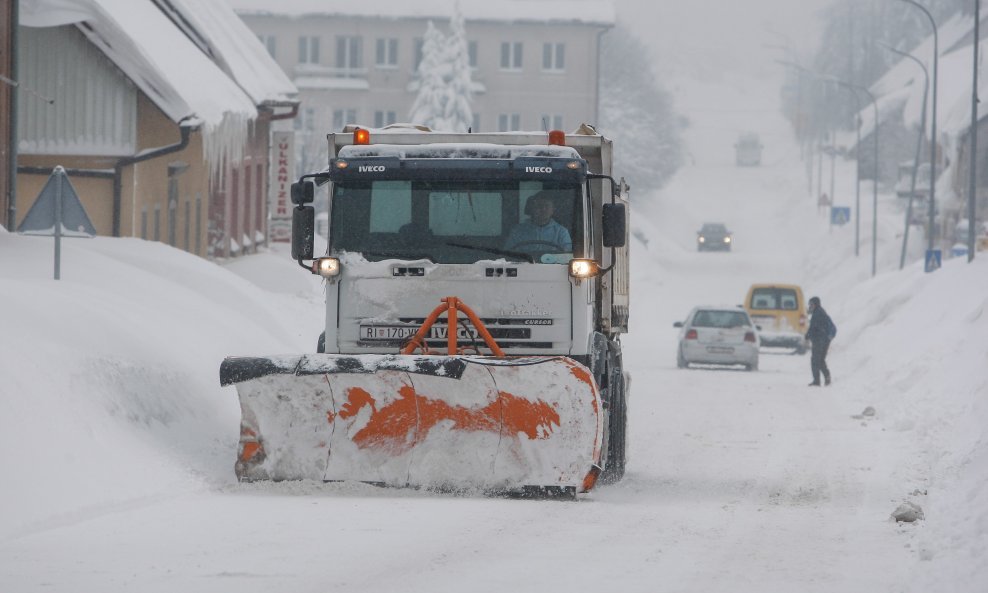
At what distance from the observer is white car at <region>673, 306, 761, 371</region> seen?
34.5 m

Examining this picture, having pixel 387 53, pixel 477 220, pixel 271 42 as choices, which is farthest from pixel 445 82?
pixel 477 220

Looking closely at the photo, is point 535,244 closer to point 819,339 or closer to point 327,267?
point 327,267

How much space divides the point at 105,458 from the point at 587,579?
4713mm

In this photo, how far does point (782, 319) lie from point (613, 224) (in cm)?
2945

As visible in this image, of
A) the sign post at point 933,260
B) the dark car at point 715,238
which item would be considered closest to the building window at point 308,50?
the dark car at point 715,238

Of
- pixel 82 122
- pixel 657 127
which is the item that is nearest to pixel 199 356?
pixel 82 122

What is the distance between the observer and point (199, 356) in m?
16.8

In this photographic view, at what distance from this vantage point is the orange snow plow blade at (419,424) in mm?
12492

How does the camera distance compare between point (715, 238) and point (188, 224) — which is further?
point (715, 238)

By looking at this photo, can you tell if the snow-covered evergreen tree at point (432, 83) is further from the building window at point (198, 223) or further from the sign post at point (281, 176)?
the building window at point (198, 223)

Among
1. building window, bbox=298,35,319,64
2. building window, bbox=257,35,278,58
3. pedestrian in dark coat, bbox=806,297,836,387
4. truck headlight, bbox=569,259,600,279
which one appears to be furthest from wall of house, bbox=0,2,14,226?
building window, bbox=257,35,278,58

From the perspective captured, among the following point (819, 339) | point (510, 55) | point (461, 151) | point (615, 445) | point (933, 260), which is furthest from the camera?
point (510, 55)

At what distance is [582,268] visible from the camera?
508 inches

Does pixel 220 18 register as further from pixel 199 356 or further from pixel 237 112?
pixel 199 356
